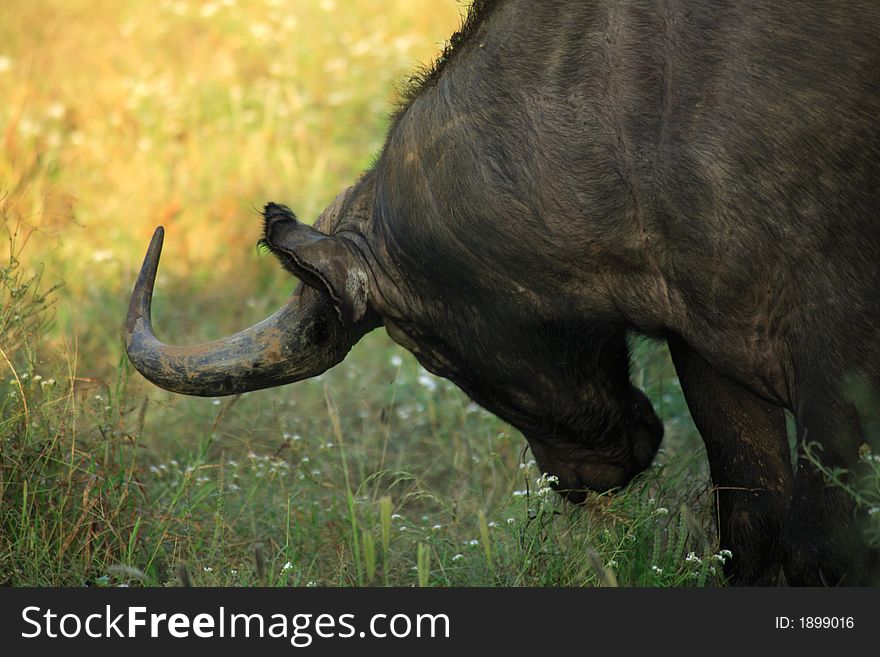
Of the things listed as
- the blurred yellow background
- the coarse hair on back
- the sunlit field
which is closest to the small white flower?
the sunlit field

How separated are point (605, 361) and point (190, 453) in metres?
1.95

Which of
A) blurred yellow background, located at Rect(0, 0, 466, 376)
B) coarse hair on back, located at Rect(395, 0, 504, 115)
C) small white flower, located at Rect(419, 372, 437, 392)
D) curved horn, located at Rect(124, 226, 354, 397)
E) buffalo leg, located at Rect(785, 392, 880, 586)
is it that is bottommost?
buffalo leg, located at Rect(785, 392, 880, 586)

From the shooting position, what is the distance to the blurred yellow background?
7641 mm

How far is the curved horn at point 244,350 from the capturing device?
412 centimetres

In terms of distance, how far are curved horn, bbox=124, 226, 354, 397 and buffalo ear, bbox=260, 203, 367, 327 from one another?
0.07 m

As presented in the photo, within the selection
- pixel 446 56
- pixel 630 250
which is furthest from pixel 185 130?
pixel 630 250

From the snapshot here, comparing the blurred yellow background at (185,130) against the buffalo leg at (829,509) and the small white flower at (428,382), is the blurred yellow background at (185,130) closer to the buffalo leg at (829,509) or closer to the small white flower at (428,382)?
the small white flower at (428,382)

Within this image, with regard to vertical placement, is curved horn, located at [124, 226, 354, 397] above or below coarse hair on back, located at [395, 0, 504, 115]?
below

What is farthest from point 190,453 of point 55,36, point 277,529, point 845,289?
point 55,36

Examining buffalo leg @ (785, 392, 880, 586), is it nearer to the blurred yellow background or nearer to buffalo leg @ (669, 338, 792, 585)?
buffalo leg @ (669, 338, 792, 585)

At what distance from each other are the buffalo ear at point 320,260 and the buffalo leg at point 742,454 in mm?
1088

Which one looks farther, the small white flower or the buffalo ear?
the small white flower

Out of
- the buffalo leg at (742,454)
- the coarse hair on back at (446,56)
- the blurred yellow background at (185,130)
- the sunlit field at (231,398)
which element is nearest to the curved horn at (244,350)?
the sunlit field at (231,398)
